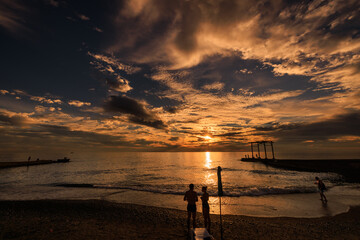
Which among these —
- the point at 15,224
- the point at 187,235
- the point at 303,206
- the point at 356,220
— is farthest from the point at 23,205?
the point at 356,220

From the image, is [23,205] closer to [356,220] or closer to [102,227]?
[102,227]

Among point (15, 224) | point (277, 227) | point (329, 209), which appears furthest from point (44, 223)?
point (329, 209)

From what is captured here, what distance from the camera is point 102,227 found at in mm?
10102

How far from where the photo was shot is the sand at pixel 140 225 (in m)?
8.95

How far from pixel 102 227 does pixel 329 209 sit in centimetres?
1854

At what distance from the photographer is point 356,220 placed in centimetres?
1138

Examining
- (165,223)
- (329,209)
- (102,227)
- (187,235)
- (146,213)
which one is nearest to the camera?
(187,235)

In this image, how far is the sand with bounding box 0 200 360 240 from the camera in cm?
895

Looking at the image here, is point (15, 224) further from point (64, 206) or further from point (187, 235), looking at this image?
point (187, 235)

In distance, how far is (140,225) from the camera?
1054 centimetres

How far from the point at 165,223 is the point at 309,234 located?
8.63 metres

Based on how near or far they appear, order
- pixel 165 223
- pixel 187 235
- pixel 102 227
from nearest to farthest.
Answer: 1. pixel 187 235
2. pixel 102 227
3. pixel 165 223

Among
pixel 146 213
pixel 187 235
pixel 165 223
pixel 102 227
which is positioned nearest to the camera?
pixel 187 235

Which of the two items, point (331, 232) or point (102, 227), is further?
point (102, 227)
